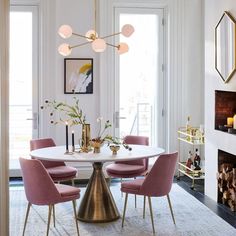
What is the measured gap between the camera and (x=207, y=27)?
540 cm

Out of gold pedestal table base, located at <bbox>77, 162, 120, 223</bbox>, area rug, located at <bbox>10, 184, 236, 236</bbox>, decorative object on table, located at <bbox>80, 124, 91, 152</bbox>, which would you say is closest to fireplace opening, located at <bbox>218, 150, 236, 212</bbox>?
area rug, located at <bbox>10, 184, 236, 236</bbox>

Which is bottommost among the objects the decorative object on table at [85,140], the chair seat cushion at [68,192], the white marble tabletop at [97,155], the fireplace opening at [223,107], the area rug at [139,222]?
the area rug at [139,222]

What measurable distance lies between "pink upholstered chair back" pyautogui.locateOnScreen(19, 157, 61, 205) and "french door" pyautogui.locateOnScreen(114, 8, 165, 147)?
2833mm

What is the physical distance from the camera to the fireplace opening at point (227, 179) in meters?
4.82

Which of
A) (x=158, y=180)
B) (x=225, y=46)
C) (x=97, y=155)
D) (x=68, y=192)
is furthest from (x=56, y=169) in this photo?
(x=225, y=46)

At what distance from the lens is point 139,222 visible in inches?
173

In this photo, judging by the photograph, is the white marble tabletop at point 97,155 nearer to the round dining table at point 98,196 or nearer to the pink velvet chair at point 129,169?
the round dining table at point 98,196

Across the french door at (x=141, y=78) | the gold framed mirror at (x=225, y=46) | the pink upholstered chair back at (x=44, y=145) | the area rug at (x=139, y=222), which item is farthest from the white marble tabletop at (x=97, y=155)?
the french door at (x=141, y=78)

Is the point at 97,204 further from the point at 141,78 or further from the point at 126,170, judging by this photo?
the point at 141,78

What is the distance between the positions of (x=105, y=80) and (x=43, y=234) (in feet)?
9.43

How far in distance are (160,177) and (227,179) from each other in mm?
1226

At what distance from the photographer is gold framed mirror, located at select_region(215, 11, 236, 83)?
466 cm

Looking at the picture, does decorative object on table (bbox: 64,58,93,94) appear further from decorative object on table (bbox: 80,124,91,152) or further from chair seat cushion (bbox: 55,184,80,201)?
chair seat cushion (bbox: 55,184,80,201)

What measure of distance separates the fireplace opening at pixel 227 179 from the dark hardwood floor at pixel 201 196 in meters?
0.08
